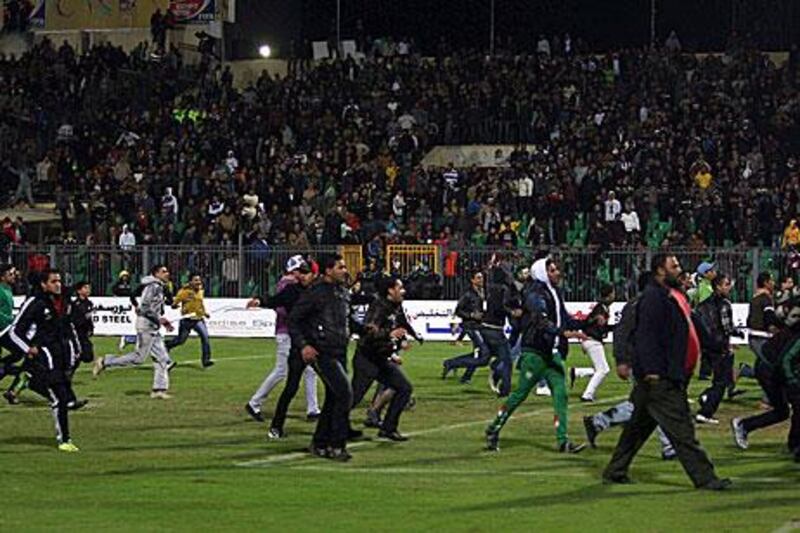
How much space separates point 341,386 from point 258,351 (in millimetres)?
17317

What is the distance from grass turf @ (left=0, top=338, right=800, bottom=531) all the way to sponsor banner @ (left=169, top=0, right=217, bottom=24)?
103ft

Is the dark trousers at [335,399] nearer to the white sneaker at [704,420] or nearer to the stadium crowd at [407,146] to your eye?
the white sneaker at [704,420]

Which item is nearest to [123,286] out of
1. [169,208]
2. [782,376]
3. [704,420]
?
[169,208]

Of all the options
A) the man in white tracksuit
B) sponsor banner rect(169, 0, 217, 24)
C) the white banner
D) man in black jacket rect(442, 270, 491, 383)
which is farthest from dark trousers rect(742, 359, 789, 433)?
sponsor banner rect(169, 0, 217, 24)

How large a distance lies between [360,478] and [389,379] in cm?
309

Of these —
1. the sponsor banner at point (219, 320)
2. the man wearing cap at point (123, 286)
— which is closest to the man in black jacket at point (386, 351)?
the sponsor banner at point (219, 320)

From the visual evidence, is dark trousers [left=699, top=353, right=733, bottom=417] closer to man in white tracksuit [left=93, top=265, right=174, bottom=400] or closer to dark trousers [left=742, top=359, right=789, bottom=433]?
dark trousers [left=742, top=359, right=789, bottom=433]

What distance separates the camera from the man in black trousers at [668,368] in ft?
45.0

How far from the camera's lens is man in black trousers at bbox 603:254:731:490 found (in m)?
13.7

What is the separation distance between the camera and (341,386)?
16.1 metres

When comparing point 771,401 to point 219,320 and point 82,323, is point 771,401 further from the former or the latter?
point 219,320

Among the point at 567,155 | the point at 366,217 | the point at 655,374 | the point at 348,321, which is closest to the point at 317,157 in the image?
the point at 366,217

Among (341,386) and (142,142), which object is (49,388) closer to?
(341,386)

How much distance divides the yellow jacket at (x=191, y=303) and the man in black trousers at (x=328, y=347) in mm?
12501
